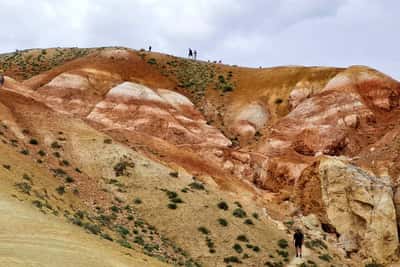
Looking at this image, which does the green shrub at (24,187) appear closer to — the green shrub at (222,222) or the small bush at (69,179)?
the small bush at (69,179)

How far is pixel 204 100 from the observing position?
66.3 m

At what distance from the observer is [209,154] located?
51.2m

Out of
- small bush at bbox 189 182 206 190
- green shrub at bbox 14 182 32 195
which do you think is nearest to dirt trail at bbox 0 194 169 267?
green shrub at bbox 14 182 32 195

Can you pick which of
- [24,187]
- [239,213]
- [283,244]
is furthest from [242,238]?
[24,187]

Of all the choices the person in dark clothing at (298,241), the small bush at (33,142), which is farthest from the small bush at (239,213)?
the small bush at (33,142)

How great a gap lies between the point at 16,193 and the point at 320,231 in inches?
905

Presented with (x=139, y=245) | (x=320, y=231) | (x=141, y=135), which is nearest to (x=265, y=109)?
(x=141, y=135)

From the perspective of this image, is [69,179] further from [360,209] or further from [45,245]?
[360,209]

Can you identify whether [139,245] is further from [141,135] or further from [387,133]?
[387,133]

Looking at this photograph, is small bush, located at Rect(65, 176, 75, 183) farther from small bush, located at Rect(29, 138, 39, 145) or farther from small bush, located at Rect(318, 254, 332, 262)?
small bush, located at Rect(318, 254, 332, 262)

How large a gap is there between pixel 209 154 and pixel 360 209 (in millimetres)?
16160

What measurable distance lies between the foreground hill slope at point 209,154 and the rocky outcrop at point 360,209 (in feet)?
0.28

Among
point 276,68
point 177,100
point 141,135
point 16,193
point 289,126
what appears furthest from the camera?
point 276,68

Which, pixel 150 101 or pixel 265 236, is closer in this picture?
pixel 265 236
